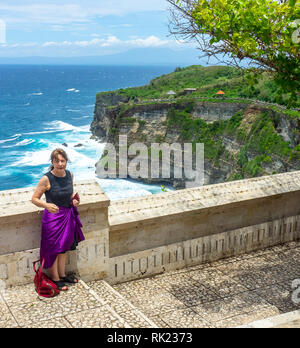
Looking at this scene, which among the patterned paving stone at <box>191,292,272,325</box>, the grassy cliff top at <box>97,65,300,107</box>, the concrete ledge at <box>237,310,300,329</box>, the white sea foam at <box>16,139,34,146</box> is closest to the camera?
the concrete ledge at <box>237,310,300,329</box>

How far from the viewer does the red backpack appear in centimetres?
506

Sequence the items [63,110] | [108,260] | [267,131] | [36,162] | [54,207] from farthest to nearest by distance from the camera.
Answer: [63,110], [36,162], [267,131], [108,260], [54,207]

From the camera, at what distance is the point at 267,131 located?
52125mm

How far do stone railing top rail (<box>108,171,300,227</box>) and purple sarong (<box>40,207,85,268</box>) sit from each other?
763 millimetres

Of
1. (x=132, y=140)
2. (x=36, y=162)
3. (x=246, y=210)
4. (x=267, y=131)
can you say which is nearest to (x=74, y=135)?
(x=36, y=162)

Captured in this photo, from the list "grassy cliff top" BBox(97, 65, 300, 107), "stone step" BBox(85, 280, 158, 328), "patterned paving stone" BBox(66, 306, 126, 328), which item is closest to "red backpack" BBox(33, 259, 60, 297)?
"stone step" BBox(85, 280, 158, 328)

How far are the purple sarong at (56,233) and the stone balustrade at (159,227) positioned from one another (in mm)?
191

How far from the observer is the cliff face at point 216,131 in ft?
165

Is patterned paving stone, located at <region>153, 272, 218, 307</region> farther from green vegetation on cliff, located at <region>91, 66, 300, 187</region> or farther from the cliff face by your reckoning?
green vegetation on cliff, located at <region>91, 66, 300, 187</region>

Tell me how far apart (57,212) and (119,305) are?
1.27 meters

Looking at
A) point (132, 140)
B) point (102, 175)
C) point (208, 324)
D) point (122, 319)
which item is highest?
point (122, 319)

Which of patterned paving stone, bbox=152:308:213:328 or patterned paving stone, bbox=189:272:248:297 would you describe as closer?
patterned paving stone, bbox=152:308:213:328
